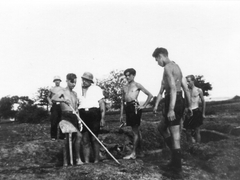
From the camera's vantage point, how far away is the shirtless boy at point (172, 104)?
3943mm

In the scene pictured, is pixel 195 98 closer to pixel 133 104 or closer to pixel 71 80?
pixel 133 104

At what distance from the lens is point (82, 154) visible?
5.17 m

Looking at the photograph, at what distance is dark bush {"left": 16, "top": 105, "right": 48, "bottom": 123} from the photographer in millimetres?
23391

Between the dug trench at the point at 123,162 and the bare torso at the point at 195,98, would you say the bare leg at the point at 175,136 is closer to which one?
the dug trench at the point at 123,162

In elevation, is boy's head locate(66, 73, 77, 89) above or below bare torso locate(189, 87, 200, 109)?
above

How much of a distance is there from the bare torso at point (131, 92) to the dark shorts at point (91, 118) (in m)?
0.68

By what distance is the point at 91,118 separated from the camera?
4.95 meters

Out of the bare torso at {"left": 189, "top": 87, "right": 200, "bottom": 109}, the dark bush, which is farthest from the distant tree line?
the bare torso at {"left": 189, "top": 87, "right": 200, "bottom": 109}

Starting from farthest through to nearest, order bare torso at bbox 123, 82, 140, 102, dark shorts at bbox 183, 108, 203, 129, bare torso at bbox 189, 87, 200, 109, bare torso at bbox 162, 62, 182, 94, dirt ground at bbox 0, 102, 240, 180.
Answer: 1. bare torso at bbox 189, 87, 200, 109
2. dark shorts at bbox 183, 108, 203, 129
3. bare torso at bbox 123, 82, 140, 102
4. bare torso at bbox 162, 62, 182, 94
5. dirt ground at bbox 0, 102, 240, 180

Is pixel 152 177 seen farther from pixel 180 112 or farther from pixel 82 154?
pixel 82 154

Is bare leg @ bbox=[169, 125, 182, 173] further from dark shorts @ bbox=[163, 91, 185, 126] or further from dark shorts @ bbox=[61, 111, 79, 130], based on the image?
dark shorts @ bbox=[61, 111, 79, 130]

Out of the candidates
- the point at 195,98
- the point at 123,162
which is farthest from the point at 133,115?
the point at 195,98

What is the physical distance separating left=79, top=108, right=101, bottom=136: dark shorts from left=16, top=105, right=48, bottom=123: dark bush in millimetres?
19363

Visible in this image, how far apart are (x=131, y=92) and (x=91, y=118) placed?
965 mm
